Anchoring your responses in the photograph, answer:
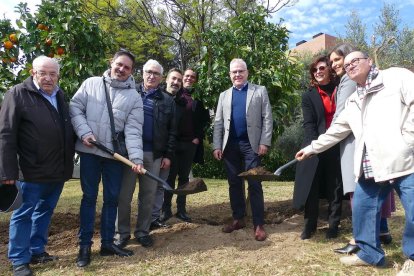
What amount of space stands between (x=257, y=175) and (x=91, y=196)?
179 cm

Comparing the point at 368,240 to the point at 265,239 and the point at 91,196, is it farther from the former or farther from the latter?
the point at 91,196

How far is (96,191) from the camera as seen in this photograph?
154 inches

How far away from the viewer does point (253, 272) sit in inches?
141

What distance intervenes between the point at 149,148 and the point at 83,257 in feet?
4.53

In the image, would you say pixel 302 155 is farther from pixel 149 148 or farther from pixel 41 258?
pixel 41 258


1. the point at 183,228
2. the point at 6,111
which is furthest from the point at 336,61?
the point at 6,111

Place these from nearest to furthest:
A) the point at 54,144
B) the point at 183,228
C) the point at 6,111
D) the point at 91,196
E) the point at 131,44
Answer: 1. the point at 6,111
2. the point at 54,144
3. the point at 91,196
4. the point at 183,228
5. the point at 131,44

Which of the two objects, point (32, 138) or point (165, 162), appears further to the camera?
point (165, 162)

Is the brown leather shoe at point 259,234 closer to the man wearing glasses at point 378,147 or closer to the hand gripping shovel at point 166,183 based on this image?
the hand gripping shovel at point 166,183

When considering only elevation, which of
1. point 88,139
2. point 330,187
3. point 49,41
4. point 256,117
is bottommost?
point 330,187

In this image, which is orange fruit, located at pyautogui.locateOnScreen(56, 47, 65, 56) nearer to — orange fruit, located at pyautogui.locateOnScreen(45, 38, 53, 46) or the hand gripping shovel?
orange fruit, located at pyautogui.locateOnScreen(45, 38, 53, 46)

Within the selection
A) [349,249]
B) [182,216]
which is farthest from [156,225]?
[349,249]

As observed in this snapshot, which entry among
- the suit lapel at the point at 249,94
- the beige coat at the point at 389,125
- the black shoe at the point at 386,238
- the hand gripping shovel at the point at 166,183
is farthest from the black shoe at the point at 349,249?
the suit lapel at the point at 249,94

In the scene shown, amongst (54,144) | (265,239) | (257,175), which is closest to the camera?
(54,144)
